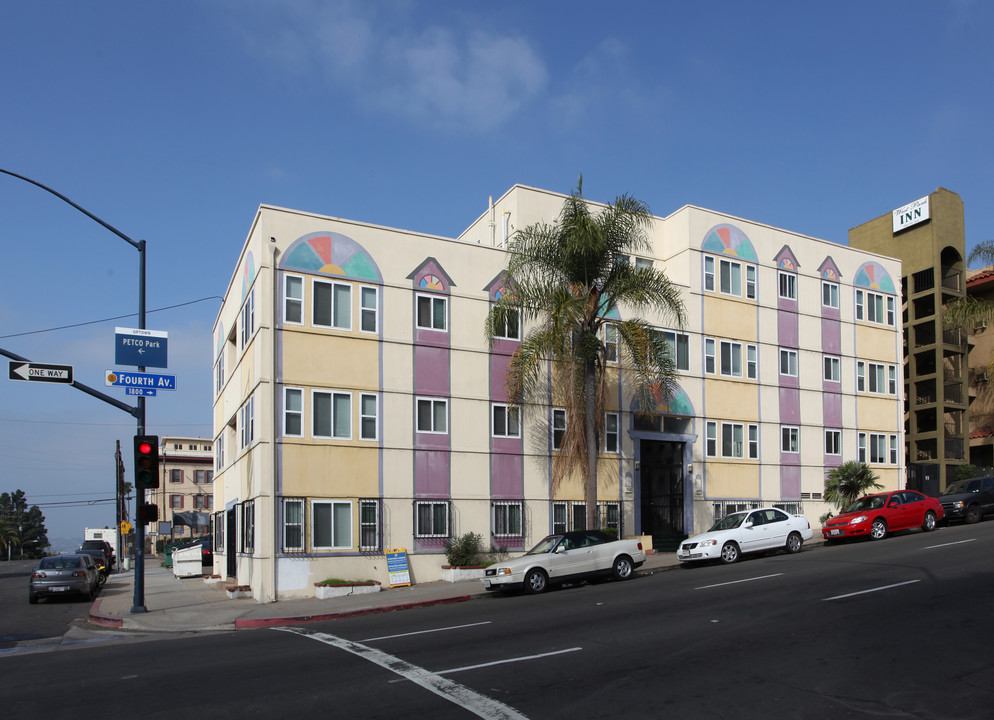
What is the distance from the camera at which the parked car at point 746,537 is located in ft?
78.3

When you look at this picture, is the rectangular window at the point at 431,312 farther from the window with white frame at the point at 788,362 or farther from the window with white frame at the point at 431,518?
the window with white frame at the point at 788,362

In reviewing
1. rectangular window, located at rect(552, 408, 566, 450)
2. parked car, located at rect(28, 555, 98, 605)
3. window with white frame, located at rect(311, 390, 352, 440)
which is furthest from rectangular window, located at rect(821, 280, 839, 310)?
parked car, located at rect(28, 555, 98, 605)

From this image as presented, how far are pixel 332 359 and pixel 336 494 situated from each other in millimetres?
3830

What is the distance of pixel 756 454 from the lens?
33000 mm

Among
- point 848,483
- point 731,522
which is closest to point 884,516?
point 731,522

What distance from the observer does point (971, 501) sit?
29359 millimetres

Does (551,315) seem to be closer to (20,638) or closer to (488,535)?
(488,535)

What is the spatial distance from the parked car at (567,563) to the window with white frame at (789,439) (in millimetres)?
13712

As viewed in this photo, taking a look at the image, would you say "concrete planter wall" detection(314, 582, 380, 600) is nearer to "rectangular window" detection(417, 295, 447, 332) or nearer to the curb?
the curb

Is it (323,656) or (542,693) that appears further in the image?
(323,656)

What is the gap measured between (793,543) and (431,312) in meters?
12.7

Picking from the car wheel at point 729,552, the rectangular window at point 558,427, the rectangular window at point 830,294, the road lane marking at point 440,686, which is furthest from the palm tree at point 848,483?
the road lane marking at point 440,686

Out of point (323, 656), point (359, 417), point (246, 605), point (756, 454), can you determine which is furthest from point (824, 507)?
point (323, 656)

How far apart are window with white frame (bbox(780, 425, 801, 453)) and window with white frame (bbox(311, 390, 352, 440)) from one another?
17.9 metres
